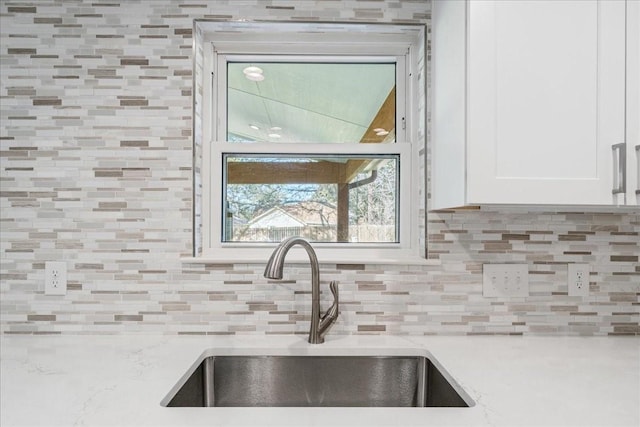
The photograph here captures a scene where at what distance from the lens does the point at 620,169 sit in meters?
1.03

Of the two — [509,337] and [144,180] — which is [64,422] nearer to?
[144,180]

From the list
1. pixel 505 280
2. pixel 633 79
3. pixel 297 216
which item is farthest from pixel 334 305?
pixel 633 79

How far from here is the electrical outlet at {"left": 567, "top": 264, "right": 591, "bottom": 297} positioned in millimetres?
1402

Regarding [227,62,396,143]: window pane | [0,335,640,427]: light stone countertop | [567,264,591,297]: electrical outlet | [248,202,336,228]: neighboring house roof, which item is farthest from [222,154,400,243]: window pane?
[567,264,591,297]: electrical outlet

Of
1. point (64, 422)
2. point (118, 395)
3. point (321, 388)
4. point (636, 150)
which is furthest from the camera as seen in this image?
point (321, 388)

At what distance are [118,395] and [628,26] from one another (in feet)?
5.05

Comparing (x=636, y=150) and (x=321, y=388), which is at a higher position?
(x=636, y=150)

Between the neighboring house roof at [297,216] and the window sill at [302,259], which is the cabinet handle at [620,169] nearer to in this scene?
the window sill at [302,259]

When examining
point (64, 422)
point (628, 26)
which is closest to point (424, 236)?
point (628, 26)

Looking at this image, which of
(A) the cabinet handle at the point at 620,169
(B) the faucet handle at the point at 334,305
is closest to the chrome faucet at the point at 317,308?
(B) the faucet handle at the point at 334,305

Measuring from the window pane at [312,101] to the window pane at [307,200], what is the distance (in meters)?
0.10

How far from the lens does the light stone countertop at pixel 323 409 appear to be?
824 millimetres

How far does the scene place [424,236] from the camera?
1.43 metres

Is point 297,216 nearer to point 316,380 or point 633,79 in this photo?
point 316,380
